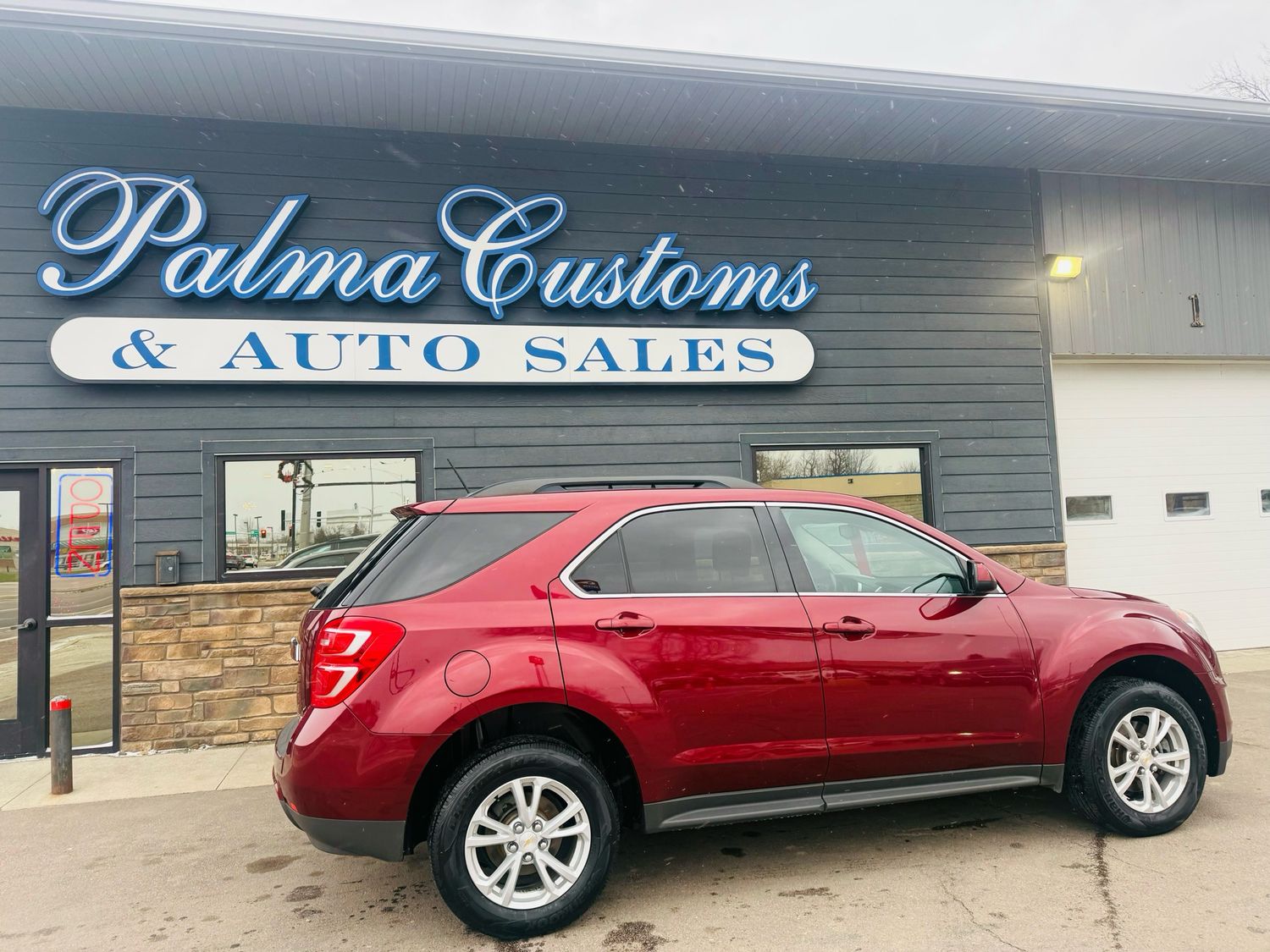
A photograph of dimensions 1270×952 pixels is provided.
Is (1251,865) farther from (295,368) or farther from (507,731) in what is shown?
(295,368)

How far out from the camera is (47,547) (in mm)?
6500

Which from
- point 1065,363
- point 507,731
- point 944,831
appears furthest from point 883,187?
point 507,731

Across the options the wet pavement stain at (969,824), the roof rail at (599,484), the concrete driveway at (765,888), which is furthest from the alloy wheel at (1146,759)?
the roof rail at (599,484)

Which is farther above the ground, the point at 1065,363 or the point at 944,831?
the point at 1065,363

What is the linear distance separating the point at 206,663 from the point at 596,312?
13.3ft

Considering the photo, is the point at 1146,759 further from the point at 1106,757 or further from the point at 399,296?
the point at 399,296

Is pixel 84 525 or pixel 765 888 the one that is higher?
pixel 84 525

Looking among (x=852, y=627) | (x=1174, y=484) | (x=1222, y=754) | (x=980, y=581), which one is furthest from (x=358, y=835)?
(x=1174, y=484)

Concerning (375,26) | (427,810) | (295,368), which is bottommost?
(427,810)

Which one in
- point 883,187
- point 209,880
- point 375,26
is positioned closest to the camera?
point 209,880

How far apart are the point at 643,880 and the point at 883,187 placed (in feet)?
21.5

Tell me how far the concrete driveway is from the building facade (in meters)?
2.27

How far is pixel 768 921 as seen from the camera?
3348mm

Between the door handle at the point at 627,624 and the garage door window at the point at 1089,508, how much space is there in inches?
260
